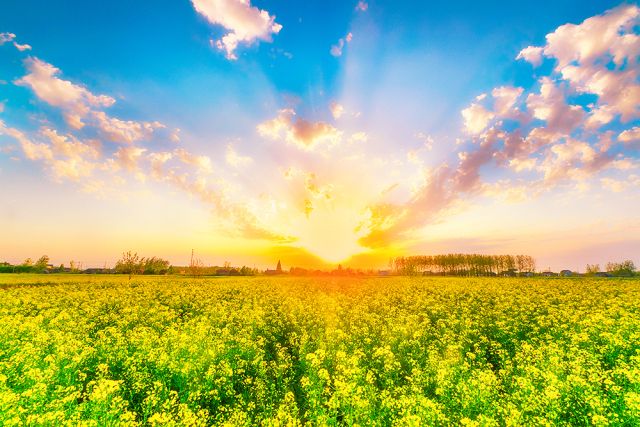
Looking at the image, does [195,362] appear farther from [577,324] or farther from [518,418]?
[577,324]

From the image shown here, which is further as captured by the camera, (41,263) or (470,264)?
(470,264)

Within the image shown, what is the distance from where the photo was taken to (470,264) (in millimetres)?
156250

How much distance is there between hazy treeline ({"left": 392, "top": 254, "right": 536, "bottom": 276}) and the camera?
155 m

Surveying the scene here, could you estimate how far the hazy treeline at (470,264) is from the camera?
15525cm

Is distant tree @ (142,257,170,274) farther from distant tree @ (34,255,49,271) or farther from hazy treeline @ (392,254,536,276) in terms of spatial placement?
hazy treeline @ (392,254,536,276)

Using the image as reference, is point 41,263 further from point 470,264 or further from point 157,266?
point 470,264

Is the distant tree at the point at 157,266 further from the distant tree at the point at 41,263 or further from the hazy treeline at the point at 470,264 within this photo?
the hazy treeline at the point at 470,264

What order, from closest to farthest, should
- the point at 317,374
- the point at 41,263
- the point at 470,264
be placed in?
the point at 317,374 < the point at 41,263 < the point at 470,264

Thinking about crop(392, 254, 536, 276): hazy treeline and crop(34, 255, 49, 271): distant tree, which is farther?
crop(392, 254, 536, 276): hazy treeline

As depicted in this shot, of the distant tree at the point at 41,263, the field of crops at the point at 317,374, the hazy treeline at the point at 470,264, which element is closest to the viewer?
the field of crops at the point at 317,374

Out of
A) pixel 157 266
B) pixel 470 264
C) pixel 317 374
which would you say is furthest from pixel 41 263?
pixel 470 264

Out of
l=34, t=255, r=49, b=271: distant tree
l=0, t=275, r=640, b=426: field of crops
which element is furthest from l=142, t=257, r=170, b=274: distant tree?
l=0, t=275, r=640, b=426: field of crops

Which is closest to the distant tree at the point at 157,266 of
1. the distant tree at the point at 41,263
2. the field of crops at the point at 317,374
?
the distant tree at the point at 41,263

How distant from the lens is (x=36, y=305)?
2294cm
